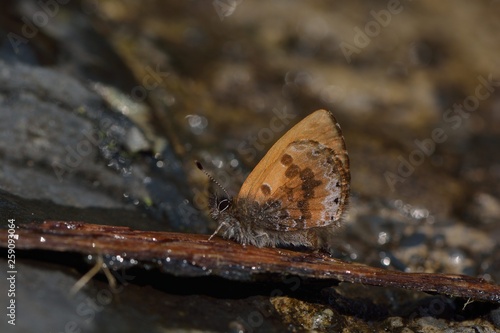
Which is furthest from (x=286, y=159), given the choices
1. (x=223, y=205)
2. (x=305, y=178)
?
(x=223, y=205)

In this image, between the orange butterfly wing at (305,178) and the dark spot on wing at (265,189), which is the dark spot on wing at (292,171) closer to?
the orange butterfly wing at (305,178)

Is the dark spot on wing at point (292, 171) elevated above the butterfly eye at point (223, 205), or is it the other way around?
the dark spot on wing at point (292, 171)

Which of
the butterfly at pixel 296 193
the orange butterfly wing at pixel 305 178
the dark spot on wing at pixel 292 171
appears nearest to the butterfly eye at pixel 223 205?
the butterfly at pixel 296 193

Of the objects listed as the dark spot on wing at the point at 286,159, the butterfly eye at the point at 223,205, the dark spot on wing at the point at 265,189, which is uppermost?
the dark spot on wing at the point at 286,159

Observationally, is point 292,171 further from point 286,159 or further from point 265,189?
point 265,189

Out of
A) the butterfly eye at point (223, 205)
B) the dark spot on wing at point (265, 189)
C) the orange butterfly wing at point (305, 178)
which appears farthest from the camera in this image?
the butterfly eye at point (223, 205)

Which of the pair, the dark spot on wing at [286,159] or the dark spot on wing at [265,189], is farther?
the dark spot on wing at [265,189]

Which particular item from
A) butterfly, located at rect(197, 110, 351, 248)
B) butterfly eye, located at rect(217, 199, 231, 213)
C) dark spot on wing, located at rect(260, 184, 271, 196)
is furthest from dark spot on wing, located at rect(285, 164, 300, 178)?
butterfly eye, located at rect(217, 199, 231, 213)

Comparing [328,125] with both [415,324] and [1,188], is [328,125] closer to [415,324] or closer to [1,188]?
[415,324]
